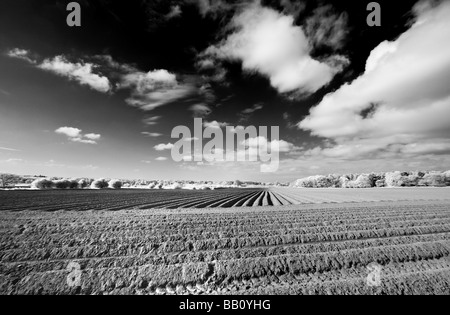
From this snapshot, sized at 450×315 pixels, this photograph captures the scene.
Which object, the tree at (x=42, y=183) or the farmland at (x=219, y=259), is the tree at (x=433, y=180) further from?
the tree at (x=42, y=183)

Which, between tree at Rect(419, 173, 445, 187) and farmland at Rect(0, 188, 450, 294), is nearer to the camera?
farmland at Rect(0, 188, 450, 294)

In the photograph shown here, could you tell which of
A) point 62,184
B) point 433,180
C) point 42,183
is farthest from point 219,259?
point 433,180

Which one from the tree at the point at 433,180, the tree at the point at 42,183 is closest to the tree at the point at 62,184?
the tree at the point at 42,183

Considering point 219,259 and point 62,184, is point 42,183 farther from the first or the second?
point 219,259

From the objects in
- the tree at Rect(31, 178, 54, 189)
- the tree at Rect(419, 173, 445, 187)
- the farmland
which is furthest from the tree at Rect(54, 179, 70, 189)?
the tree at Rect(419, 173, 445, 187)

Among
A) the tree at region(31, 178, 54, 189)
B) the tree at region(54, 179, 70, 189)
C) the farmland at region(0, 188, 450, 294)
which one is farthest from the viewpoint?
the tree at region(54, 179, 70, 189)

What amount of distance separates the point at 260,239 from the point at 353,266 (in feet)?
15.7

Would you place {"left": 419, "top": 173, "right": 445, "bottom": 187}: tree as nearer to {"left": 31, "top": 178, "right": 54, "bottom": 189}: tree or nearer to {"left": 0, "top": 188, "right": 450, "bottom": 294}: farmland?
{"left": 0, "top": 188, "right": 450, "bottom": 294}: farmland

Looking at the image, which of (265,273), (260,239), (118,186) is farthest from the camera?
(118,186)
